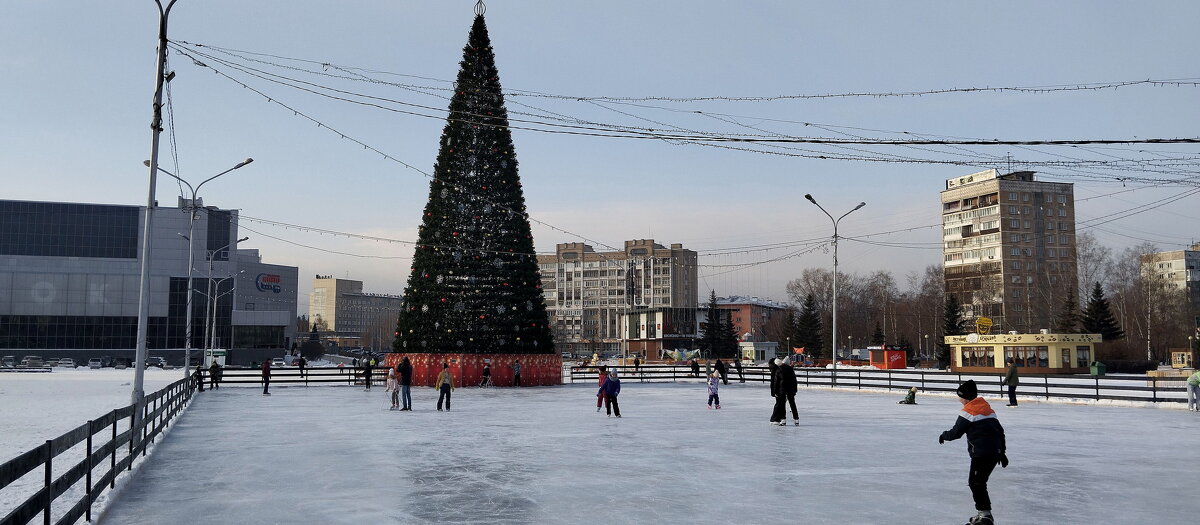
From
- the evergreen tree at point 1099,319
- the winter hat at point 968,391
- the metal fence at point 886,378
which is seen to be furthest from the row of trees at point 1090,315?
the winter hat at point 968,391

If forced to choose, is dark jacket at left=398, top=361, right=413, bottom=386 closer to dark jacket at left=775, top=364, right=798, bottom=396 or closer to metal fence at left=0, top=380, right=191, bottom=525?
metal fence at left=0, top=380, right=191, bottom=525

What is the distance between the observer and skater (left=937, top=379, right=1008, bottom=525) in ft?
28.8

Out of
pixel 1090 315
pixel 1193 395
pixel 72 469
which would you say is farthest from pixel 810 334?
pixel 72 469

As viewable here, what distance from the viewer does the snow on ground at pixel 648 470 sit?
9.92 meters

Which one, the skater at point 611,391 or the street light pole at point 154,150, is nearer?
the street light pole at point 154,150

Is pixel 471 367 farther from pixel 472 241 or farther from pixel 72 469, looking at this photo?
pixel 72 469

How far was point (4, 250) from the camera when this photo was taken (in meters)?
99.2

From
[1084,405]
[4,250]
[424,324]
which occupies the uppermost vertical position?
[4,250]

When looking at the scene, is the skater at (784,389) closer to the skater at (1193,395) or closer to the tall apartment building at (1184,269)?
the skater at (1193,395)

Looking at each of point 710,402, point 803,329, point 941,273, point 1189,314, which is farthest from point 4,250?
point 1189,314

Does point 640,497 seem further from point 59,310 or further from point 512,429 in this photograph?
point 59,310

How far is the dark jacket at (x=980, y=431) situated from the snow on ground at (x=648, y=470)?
43.9 inches

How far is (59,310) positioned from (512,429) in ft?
324

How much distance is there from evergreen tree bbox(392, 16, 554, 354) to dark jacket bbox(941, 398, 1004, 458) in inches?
1330
